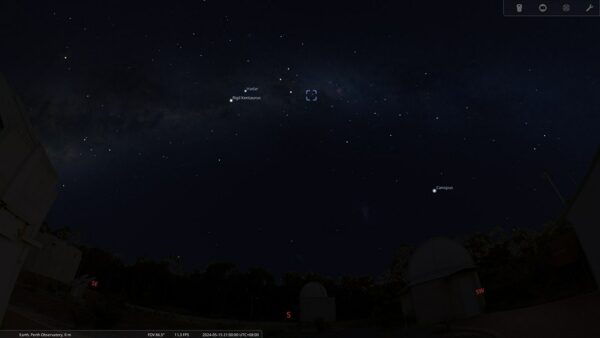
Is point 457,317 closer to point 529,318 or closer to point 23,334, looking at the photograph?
point 529,318

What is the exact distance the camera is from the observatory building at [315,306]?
4141 cm

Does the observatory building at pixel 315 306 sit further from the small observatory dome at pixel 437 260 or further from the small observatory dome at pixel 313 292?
the small observatory dome at pixel 437 260

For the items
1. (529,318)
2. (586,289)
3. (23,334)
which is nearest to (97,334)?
(23,334)

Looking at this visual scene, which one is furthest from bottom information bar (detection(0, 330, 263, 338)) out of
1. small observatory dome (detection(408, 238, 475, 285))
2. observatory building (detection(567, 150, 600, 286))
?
small observatory dome (detection(408, 238, 475, 285))

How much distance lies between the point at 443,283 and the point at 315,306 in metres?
21.2

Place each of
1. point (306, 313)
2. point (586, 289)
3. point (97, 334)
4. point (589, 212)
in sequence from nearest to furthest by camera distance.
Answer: point (97, 334)
point (589, 212)
point (586, 289)
point (306, 313)

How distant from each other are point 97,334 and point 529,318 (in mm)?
16034

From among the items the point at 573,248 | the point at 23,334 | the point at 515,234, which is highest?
the point at 515,234

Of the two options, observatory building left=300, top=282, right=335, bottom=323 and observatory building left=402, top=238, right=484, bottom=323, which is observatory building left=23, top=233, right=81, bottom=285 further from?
observatory building left=402, top=238, right=484, bottom=323

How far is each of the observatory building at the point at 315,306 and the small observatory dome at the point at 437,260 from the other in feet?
57.6

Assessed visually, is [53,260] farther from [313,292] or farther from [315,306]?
[315,306]

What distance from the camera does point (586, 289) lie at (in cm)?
1958

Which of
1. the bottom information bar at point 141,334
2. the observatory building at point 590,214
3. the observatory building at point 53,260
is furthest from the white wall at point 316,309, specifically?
the bottom information bar at point 141,334

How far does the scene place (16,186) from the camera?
10.3 meters
